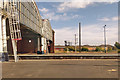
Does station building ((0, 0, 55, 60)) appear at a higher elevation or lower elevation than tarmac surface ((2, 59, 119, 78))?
higher

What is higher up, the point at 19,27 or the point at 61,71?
the point at 19,27

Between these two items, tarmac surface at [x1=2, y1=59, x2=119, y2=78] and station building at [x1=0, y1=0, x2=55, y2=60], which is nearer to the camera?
tarmac surface at [x1=2, y1=59, x2=119, y2=78]

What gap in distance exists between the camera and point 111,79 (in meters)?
6.04

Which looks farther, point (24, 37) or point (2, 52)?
point (24, 37)

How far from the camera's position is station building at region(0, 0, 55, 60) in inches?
550

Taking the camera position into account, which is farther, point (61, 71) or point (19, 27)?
point (19, 27)

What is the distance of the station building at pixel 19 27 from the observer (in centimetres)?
1398

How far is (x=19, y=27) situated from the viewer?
49.1 feet

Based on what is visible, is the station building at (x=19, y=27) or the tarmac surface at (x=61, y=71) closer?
the tarmac surface at (x=61, y=71)

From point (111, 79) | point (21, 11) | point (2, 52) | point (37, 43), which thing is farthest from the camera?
point (37, 43)

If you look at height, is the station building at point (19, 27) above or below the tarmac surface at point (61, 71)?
above

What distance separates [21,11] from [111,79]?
1843 centimetres

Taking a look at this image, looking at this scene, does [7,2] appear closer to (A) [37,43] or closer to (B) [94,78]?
(B) [94,78]

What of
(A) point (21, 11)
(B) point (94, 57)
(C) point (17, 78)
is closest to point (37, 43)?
(A) point (21, 11)
